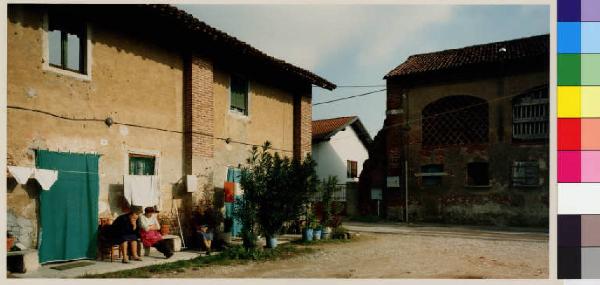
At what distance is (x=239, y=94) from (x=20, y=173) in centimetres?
653

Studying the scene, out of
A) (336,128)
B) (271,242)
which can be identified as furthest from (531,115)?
(271,242)

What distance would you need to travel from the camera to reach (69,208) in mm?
8422

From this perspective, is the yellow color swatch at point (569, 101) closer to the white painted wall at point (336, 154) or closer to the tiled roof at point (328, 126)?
the white painted wall at point (336, 154)

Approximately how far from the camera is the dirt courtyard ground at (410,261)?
8.16 m

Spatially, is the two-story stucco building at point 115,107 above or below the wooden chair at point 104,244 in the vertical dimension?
above

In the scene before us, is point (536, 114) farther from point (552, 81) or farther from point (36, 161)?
point (36, 161)

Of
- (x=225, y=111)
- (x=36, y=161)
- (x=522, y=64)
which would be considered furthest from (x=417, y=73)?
(x=36, y=161)

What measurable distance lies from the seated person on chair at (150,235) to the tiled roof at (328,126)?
18937 mm

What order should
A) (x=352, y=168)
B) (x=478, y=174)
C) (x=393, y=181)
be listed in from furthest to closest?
(x=352, y=168) < (x=393, y=181) < (x=478, y=174)

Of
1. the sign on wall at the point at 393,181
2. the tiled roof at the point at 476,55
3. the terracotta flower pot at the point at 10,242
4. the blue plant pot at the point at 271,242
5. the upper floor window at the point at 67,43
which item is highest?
the tiled roof at the point at 476,55

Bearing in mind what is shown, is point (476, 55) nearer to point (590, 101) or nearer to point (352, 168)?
point (352, 168)

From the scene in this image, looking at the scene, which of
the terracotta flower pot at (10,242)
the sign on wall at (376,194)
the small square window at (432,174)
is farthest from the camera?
the sign on wall at (376,194)

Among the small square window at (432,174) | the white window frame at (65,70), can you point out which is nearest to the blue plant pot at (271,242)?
the white window frame at (65,70)
